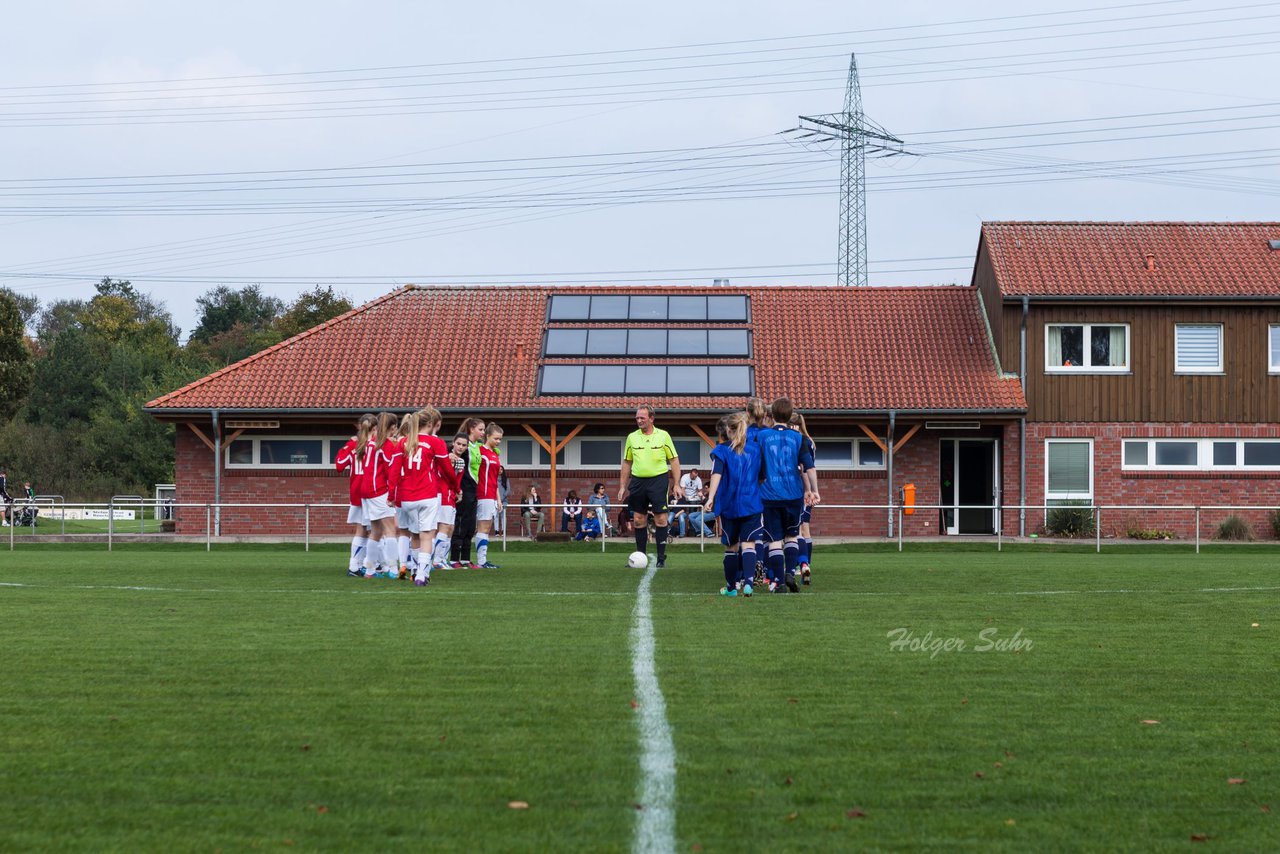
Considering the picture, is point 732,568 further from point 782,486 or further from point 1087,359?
point 1087,359

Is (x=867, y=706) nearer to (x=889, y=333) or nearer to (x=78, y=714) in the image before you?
(x=78, y=714)

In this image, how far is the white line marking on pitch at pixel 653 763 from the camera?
15.7ft

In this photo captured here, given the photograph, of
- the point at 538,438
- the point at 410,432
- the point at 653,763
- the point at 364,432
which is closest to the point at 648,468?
the point at 410,432

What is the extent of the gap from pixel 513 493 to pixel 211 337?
2402 inches

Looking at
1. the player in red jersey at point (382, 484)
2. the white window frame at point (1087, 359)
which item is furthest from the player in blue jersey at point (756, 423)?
the white window frame at point (1087, 359)

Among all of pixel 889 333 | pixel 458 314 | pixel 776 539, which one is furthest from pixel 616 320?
pixel 776 539

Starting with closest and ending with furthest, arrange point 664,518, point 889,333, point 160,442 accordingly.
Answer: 1. point 664,518
2. point 889,333
3. point 160,442

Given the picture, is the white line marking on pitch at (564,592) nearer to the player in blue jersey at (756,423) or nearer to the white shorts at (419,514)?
the player in blue jersey at (756,423)

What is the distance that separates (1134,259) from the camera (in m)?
36.1

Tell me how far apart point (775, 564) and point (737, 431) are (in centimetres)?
127

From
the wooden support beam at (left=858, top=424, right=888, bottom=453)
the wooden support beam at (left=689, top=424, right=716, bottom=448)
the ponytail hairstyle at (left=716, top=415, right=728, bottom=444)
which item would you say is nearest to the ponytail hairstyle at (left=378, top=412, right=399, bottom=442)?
the ponytail hairstyle at (left=716, top=415, right=728, bottom=444)

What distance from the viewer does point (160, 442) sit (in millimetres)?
72188

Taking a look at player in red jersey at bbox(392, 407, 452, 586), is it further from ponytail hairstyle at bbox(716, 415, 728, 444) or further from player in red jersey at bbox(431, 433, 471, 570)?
ponytail hairstyle at bbox(716, 415, 728, 444)

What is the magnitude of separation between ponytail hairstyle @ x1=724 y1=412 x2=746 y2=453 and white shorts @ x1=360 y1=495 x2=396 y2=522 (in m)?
4.30
